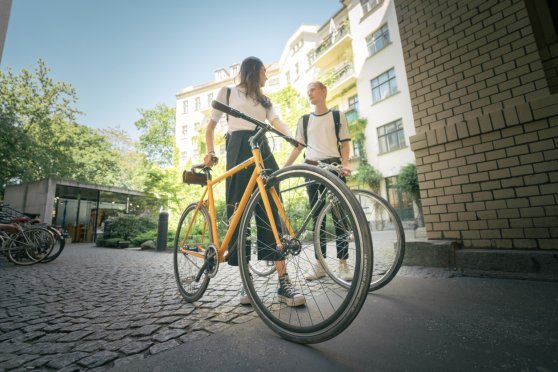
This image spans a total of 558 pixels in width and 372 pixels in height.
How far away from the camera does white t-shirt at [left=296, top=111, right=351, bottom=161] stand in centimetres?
307

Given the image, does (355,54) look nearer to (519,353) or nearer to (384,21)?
(384,21)

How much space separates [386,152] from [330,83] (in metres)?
7.98

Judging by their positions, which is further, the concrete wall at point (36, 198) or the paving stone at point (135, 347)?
the concrete wall at point (36, 198)

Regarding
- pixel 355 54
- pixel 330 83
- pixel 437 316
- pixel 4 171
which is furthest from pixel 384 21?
pixel 4 171

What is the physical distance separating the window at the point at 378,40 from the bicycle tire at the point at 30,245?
19.1 meters

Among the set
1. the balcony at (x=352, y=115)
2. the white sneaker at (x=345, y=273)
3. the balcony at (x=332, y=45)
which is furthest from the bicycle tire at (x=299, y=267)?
the balcony at (x=332, y=45)

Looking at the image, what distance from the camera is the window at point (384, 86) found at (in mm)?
15906

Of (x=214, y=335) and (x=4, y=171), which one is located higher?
(x=4, y=171)

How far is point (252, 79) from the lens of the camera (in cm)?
242

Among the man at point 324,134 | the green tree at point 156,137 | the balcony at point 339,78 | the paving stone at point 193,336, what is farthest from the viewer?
the green tree at point 156,137

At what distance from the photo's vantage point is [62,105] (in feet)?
74.3

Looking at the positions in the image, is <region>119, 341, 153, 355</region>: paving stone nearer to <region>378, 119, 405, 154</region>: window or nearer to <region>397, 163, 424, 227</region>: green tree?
<region>397, 163, 424, 227</region>: green tree

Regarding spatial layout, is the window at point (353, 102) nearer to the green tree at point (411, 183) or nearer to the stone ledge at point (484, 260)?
the green tree at point (411, 183)

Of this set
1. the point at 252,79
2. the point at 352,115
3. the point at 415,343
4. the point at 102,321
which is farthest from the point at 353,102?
the point at 102,321
